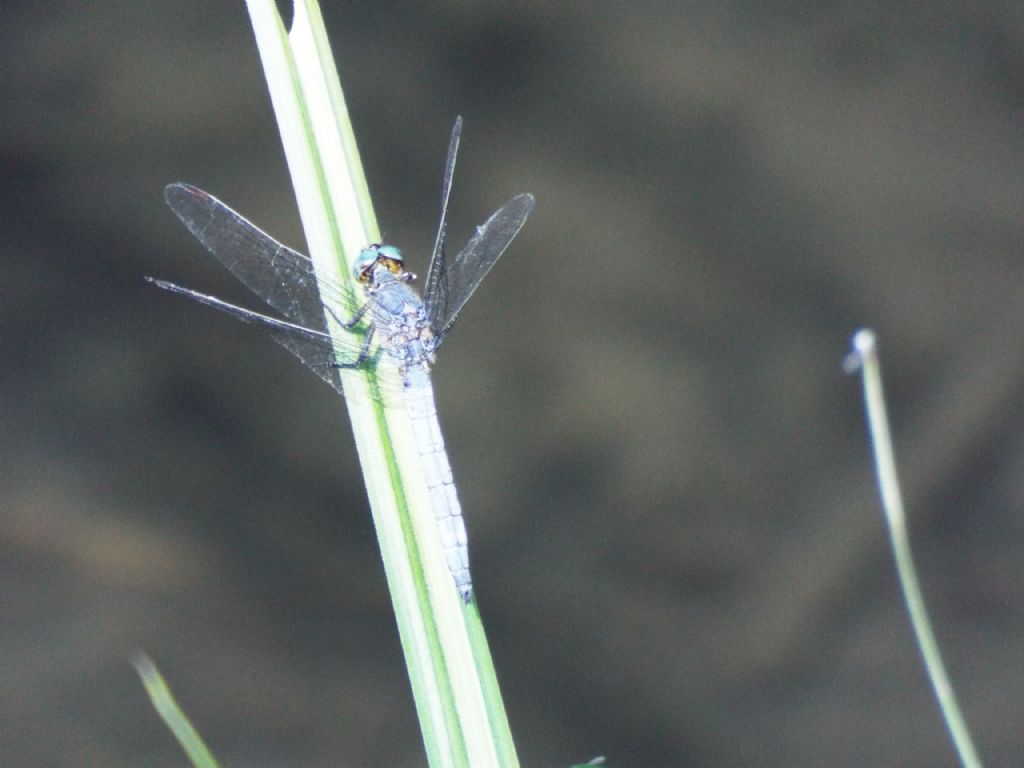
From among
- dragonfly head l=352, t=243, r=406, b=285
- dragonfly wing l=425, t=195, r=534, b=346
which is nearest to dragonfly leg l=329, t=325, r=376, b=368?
dragonfly head l=352, t=243, r=406, b=285

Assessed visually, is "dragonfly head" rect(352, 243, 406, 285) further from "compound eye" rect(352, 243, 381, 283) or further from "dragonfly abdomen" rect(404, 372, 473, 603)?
"dragonfly abdomen" rect(404, 372, 473, 603)

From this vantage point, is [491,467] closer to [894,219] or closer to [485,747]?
[894,219]

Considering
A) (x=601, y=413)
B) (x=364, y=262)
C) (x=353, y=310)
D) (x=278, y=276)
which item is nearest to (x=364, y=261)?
(x=364, y=262)

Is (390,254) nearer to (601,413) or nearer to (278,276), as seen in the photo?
(278,276)

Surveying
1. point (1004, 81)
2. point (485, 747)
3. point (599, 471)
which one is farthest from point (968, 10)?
point (485, 747)

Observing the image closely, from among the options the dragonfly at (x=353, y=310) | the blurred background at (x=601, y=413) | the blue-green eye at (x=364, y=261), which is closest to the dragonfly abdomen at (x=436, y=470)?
the dragonfly at (x=353, y=310)

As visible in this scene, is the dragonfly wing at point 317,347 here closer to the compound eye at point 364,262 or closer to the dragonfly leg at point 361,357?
the dragonfly leg at point 361,357

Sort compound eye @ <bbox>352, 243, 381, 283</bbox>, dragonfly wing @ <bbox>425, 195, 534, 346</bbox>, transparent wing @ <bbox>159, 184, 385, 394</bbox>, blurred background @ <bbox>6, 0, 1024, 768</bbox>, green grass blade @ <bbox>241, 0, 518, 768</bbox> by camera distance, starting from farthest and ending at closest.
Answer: blurred background @ <bbox>6, 0, 1024, 768</bbox>
dragonfly wing @ <bbox>425, 195, 534, 346</bbox>
transparent wing @ <bbox>159, 184, 385, 394</bbox>
compound eye @ <bbox>352, 243, 381, 283</bbox>
green grass blade @ <bbox>241, 0, 518, 768</bbox>
